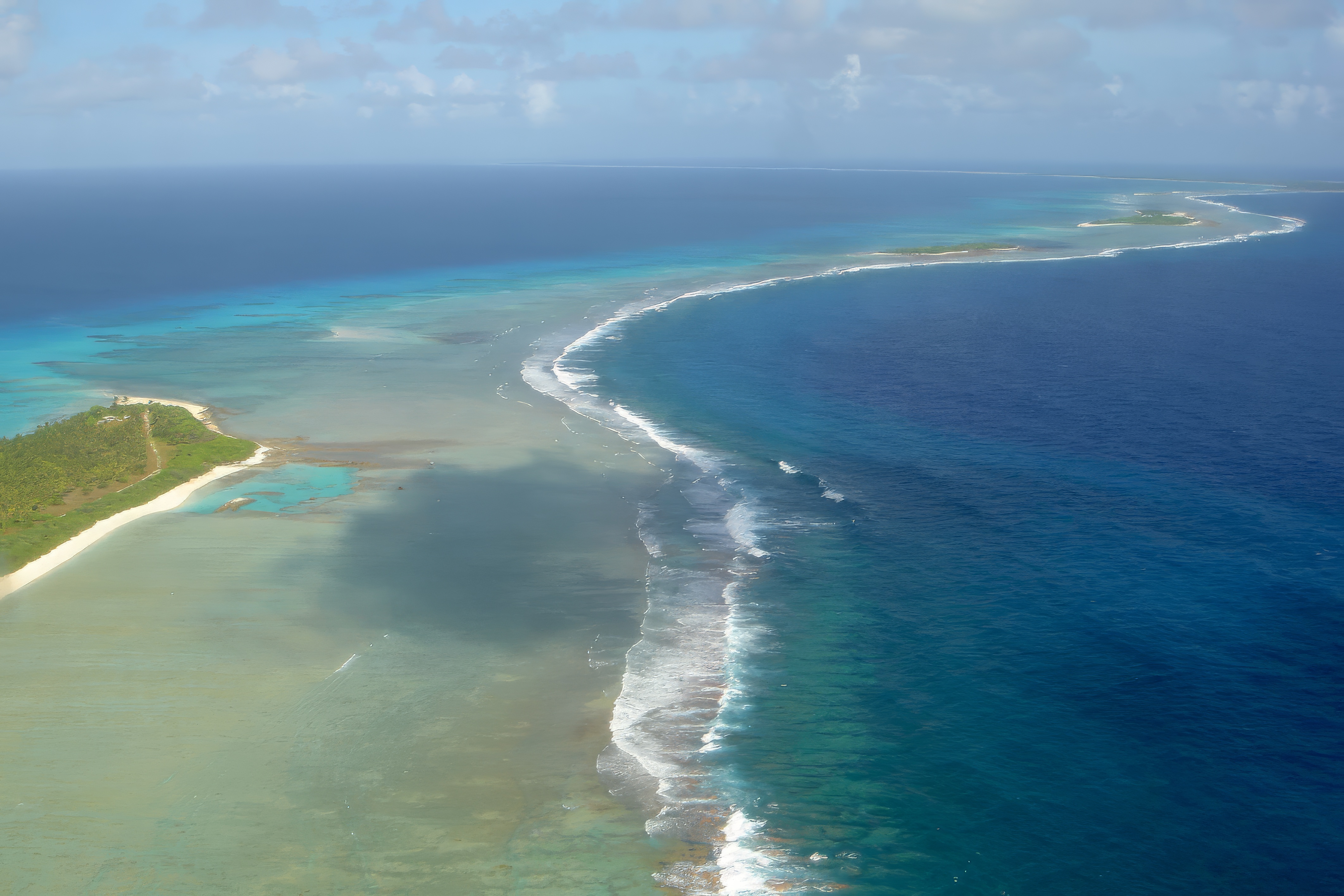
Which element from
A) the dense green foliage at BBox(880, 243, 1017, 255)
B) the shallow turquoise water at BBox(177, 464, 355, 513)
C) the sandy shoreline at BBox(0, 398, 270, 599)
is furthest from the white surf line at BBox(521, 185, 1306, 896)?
the sandy shoreline at BBox(0, 398, 270, 599)

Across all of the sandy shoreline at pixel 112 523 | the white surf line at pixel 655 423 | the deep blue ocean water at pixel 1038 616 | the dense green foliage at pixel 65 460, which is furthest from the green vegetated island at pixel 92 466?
the deep blue ocean water at pixel 1038 616

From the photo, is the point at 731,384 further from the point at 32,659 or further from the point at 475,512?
the point at 32,659

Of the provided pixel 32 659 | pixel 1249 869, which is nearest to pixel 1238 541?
pixel 1249 869

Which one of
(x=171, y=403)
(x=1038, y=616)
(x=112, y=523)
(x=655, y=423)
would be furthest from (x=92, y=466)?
(x=1038, y=616)

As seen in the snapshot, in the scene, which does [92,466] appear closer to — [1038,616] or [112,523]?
[112,523]

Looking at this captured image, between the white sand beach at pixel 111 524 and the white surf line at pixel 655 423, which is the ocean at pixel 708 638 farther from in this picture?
the white sand beach at pixel 111 524

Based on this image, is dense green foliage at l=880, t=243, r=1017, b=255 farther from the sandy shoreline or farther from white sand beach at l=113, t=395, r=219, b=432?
the sandy shoreline
